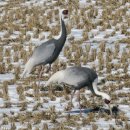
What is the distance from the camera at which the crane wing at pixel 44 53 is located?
13.4m

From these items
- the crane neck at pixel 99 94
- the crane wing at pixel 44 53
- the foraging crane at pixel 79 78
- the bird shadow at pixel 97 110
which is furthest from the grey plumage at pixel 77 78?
the crane wing at pixel 44 53

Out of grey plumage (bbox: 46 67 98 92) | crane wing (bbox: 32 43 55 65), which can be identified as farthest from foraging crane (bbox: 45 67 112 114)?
crane wing (bbox: 32 43 55 65)

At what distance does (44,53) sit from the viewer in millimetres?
13461

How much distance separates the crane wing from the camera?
1342 cm

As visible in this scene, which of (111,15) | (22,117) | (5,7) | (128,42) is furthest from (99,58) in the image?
(5,7)

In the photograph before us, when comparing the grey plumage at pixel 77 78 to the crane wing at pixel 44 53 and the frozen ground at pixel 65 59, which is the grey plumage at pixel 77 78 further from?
the crane wing at pixel 44 53

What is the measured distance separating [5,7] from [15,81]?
14.4 metres

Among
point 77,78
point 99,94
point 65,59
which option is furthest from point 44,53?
point 65,59

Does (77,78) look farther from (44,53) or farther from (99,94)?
(44,53)

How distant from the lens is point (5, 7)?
91.6ft

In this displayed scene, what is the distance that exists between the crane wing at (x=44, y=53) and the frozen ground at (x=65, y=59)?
614mm

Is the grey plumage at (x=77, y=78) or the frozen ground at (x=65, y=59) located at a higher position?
the grey plumage at (x=77, y=78)

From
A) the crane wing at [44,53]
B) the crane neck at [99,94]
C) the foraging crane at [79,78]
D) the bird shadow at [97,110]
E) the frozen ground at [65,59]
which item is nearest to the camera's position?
the crane neck at [99,94]

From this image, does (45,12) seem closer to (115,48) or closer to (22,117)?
(115,48)
